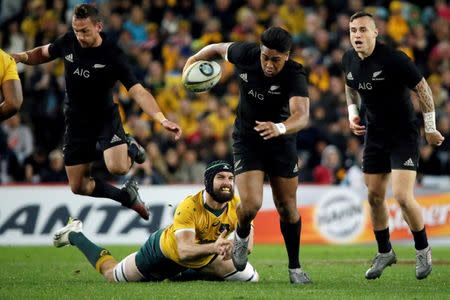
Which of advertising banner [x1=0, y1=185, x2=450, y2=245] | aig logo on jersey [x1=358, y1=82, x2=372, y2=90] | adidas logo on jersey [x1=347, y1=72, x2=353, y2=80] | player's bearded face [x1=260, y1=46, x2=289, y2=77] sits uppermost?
player's bearded face [x1=260, y1=46, x2=289, y2=77]

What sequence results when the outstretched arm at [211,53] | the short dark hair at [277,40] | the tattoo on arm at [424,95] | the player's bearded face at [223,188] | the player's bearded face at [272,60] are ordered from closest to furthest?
1. the short dark hair at [277,40]
2. the player's bearded face at [272,60]
3. the player's bearded face at [223,188]
4. the tattoo on arm at [424,95]
5. the outstretched arm at [211,53]

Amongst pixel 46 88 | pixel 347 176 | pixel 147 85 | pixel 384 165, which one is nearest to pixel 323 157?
pixel 347 176

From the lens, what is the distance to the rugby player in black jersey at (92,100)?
11867 mm

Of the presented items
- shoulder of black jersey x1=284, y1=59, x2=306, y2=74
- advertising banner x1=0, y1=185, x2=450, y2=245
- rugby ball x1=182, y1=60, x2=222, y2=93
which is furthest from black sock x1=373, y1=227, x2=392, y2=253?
advertising banner x1=0, y1=185, x2=450, y2=245

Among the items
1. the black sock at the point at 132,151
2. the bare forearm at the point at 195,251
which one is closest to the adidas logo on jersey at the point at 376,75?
the bare forearm at the point at 195,251

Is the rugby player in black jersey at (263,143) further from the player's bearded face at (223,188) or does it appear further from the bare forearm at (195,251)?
the bare forearm at (195,251)

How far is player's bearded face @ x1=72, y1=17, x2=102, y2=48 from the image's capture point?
38.6 feet

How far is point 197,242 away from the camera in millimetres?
10828

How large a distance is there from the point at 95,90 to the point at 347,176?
26.7 feet

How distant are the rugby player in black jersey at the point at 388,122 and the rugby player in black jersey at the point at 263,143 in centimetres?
97

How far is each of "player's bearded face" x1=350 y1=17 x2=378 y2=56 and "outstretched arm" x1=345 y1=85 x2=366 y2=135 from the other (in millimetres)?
681

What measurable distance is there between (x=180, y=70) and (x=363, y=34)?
34.2 ft

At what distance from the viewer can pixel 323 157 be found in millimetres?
20250

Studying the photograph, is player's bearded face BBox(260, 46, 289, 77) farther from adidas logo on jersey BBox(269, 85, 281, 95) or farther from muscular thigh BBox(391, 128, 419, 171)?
muscular thigh BBox(391, 128, 419, 171)
